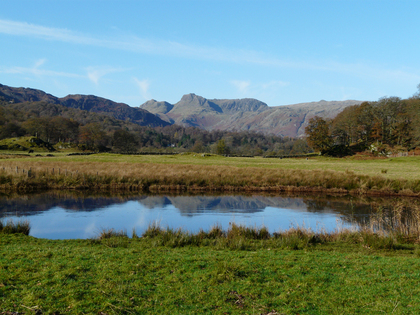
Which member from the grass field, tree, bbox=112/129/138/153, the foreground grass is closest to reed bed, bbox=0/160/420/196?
the grass field

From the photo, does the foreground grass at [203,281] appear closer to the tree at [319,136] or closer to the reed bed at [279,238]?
the reed bed at [279,238]

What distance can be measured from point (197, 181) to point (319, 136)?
6894 cm

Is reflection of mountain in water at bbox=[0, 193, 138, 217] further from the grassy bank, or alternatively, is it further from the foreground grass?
the foreground grass

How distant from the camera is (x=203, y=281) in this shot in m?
7.89

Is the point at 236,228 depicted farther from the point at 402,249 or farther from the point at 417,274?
the point at 417,274

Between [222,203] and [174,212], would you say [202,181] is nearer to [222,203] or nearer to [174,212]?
[222,203]

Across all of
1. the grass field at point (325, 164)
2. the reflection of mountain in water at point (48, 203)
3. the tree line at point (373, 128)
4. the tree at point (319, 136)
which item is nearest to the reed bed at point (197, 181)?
the grass field at point (325, 164)

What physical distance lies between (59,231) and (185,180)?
18.9 metres

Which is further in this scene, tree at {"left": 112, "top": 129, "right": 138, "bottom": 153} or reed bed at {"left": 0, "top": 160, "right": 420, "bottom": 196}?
tree at {"left": 112, "top": 129, "right": 138, "bottom": 153}

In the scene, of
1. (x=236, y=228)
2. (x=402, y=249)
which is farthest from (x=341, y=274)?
(x=236, y=228)

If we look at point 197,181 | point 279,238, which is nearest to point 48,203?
point 197,181

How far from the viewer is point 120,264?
907cm

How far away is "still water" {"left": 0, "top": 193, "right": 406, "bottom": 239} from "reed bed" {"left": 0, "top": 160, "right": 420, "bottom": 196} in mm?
3338

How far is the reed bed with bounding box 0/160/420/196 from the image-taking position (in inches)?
1267
